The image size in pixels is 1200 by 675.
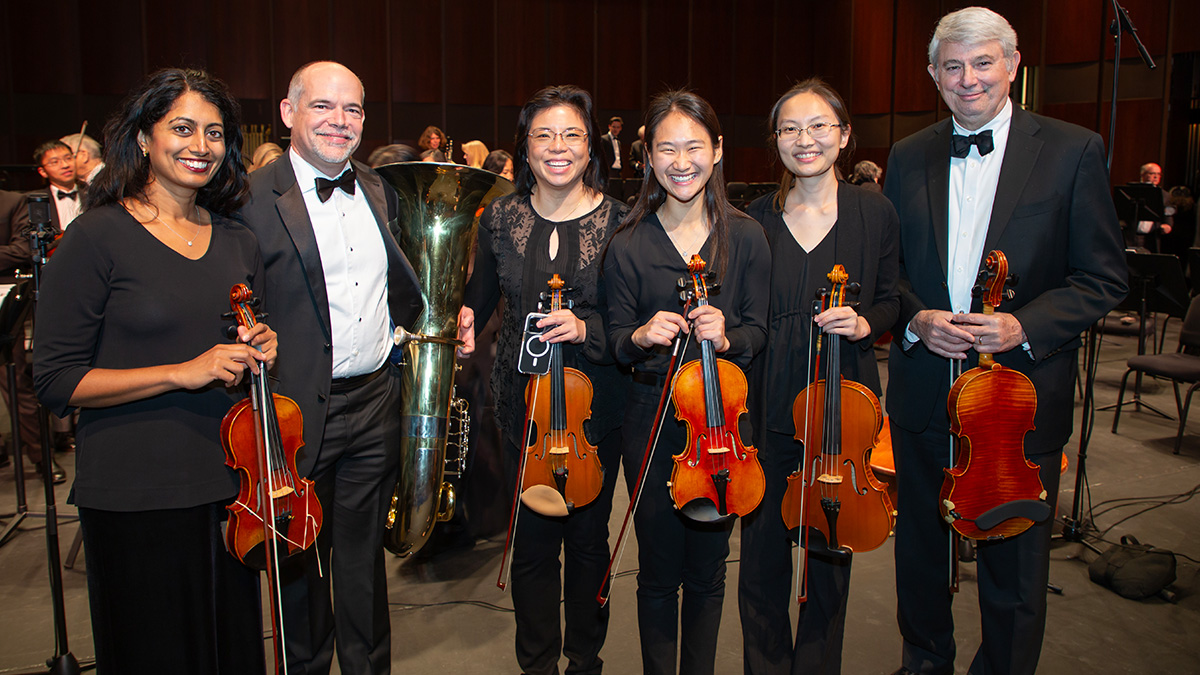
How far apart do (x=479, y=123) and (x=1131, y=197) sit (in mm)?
8779

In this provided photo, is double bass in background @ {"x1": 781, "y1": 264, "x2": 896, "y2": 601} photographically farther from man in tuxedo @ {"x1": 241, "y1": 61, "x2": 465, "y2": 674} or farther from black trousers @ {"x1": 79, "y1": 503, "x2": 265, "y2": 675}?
black trousers @ {"x1": 79, "y1": 503, "x2": 265, "y2": 675}

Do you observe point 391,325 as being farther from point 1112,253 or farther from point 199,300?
point 1112,253

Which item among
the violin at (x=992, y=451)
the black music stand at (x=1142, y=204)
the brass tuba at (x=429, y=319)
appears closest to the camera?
the violin at (x=992, y=451)

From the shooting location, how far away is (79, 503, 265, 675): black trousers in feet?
5.72

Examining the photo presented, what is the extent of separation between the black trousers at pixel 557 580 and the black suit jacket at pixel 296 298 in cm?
57

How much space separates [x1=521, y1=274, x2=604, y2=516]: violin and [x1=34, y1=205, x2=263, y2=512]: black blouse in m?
0.74

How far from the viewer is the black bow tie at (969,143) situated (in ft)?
6.87

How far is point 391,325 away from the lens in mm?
2320

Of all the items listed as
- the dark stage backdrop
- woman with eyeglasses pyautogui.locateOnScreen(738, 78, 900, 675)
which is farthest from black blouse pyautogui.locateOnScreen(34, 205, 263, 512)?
the dark stage backdrop

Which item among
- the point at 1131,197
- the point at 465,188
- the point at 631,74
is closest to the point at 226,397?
the point at 465,188

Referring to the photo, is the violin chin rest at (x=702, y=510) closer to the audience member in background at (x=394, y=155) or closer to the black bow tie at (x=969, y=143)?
the black bow tie at (x=969, y=143)

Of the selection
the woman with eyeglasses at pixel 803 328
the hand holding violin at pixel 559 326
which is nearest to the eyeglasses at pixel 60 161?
the hand holding violin at pixel 559 326

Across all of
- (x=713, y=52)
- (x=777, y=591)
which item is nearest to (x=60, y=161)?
(x=777, y=591)

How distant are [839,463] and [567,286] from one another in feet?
2.88
